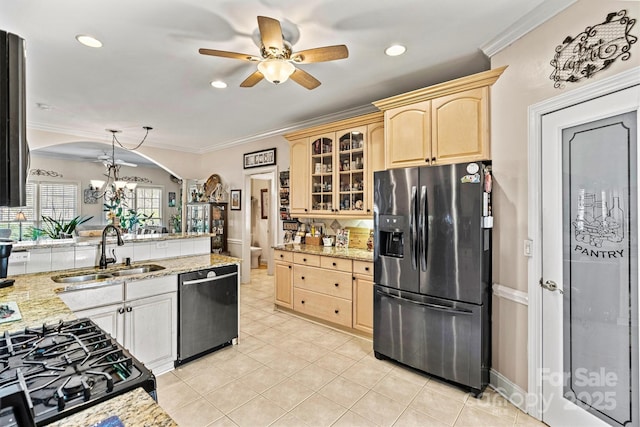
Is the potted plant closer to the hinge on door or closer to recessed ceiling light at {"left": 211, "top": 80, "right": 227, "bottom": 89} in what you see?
recessed ceiling light at {"left": 211, "top": 80, "right": 227, "bottom": 89}

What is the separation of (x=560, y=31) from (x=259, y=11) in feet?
6.19

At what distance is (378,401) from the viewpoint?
7.47 ft

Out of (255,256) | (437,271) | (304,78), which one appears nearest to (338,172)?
(304,78)

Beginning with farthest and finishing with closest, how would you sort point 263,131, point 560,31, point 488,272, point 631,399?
point 263,131
point 488,272
point 560,31
point 631,399

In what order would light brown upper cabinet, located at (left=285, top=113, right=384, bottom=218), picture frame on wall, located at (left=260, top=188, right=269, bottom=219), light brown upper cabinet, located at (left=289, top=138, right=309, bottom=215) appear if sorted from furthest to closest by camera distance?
picture frame on wall, located at (left=260, top=188, right=269, bottom=219) → light brown upper cabinet, located at (left=289, top=138, right=309, bottom=215) → light brown upper cabinet, located at (left=285, top=113, right=384, bottom=218)

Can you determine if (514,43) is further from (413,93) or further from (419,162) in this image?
(419,162)

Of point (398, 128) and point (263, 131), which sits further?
point (263, 131)

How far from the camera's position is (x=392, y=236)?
2.82 m

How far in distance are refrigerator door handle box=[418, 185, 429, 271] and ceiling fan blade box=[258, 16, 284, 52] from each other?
5.04 ft

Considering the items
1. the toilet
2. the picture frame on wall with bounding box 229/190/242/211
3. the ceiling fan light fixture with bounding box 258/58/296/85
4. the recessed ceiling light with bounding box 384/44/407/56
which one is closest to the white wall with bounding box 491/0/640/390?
the recessed ceiling light with bounding box 384/44/407/56

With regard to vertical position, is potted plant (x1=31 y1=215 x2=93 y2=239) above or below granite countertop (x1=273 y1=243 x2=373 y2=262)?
above

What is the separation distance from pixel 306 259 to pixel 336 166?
Result: 47.3 inches

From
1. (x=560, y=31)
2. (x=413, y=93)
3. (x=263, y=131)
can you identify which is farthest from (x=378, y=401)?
(x=263, y=131)

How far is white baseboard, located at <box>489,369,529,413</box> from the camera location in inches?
85.2
